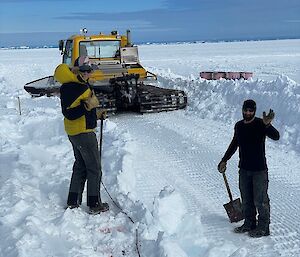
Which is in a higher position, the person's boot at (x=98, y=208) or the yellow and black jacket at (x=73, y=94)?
the yellow and black jacket at (x=73, y=94)

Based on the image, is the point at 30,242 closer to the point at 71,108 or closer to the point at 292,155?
the point at 71,108

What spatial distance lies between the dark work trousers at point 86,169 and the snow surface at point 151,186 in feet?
0.60

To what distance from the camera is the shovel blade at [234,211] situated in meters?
5.49

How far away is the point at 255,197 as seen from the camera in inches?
200

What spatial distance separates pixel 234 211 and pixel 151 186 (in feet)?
5.30

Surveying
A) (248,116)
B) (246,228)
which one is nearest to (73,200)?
(246,228)

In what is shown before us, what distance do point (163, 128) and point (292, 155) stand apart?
3.38 metres

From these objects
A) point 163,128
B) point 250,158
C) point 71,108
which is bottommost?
point 163,128

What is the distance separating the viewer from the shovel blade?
18.0ft

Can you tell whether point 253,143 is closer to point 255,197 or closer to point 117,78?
point 255,197

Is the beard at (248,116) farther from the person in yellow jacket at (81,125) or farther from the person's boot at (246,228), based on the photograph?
the person in yellow jacket at (81,125)

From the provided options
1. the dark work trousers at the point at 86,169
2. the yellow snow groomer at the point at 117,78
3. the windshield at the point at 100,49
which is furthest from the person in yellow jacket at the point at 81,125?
the windshield at the point at 100,49

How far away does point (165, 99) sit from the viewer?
43.3ft

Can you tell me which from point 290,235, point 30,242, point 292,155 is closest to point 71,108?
point 30,242
